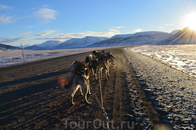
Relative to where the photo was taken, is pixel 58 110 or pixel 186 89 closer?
pixel 58 110

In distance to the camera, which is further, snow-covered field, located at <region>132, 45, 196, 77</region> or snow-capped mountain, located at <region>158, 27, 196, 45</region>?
snow-capped mountain, located at <region>158, 27, 196, 45</region>

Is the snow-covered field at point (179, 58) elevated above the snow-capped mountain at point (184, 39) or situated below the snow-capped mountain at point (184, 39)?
below

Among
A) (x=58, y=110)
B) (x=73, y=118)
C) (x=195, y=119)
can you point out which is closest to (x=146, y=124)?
(x=195, y=119)

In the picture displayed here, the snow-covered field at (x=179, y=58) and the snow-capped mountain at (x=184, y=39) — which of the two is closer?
the snow-covered field at (x=179, y=58)

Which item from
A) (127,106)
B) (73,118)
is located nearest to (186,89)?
(127,106)

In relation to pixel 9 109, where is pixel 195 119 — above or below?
below

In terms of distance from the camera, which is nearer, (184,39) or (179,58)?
(179,58)

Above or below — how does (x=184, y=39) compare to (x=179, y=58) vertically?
above

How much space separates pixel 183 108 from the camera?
4672mm

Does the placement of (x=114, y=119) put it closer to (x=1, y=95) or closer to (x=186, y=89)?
(x=186, y=89)

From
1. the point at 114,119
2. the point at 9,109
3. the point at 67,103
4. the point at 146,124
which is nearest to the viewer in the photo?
the point at 146,124

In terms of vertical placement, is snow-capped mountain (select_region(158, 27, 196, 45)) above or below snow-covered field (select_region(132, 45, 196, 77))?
above

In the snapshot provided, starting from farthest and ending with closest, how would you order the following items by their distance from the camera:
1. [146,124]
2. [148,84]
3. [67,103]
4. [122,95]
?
[148,84]
[122,95]
[67,103]
[146,124]

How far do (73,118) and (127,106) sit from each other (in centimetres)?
220
